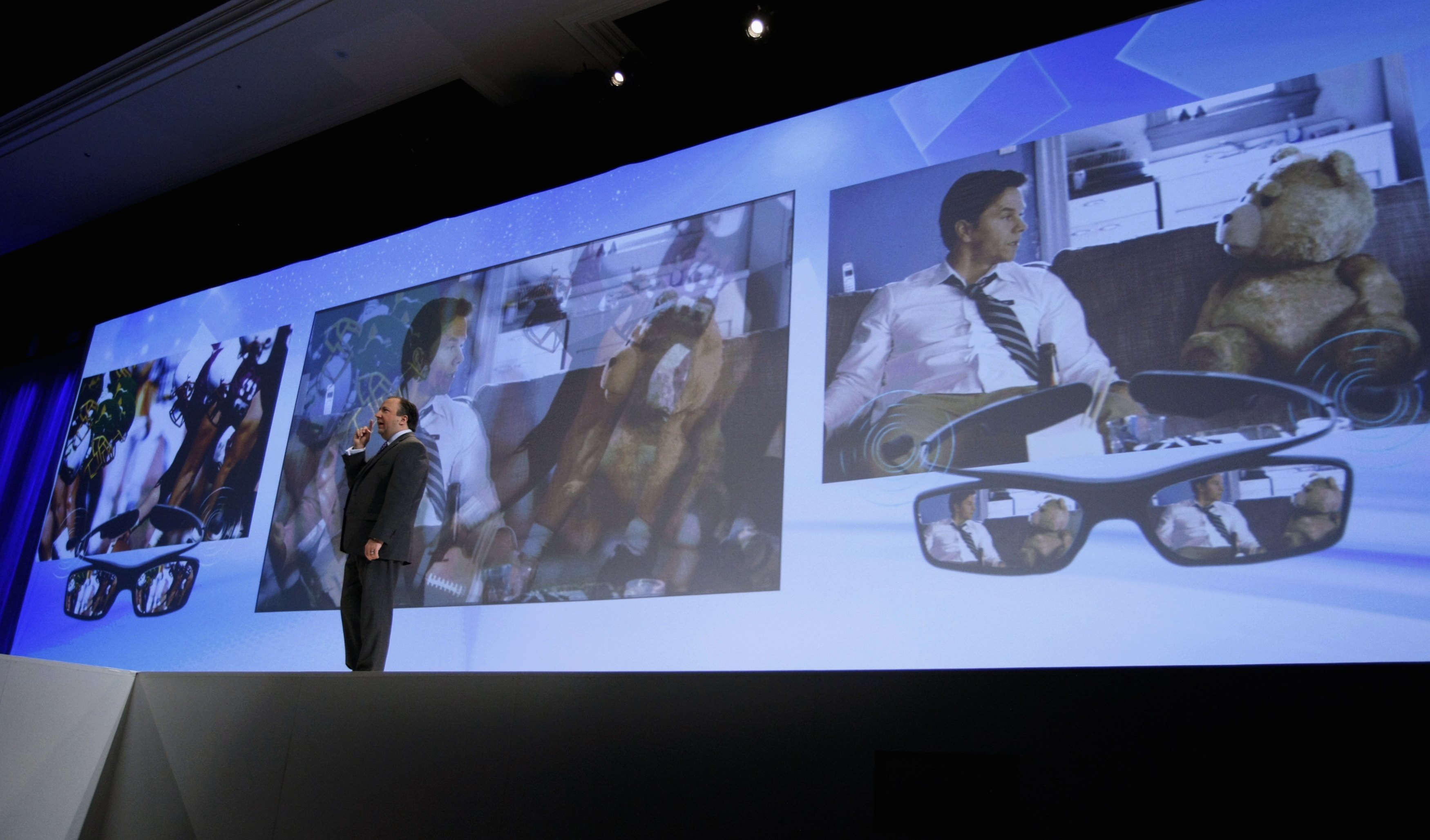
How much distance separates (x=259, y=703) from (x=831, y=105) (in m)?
2.82

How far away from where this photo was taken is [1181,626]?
9.04ft

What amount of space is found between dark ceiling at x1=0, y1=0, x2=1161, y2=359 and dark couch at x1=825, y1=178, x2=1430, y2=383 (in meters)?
0.85

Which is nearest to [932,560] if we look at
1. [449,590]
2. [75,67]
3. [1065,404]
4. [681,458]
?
[1065,404]

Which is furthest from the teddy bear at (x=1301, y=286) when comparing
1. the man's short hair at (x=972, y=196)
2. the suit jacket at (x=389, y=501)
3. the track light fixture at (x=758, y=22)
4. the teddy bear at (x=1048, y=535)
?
the suit jacket at (x=389, y=501)

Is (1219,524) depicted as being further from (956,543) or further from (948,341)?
(948,341)

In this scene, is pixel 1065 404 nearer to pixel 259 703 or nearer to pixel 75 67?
pixel 259 703

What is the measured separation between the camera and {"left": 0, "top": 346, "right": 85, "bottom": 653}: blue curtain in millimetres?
5941

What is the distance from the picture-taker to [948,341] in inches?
133

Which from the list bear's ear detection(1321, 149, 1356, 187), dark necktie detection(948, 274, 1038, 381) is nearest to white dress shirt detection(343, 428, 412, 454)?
dark necktie detection(948, 274, 1038, 381)

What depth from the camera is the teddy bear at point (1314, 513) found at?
8.69 feet

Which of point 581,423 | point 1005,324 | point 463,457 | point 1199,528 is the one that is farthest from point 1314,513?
point 463,457

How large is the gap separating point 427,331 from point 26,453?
3457mm

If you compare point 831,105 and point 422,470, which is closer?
point 422,470

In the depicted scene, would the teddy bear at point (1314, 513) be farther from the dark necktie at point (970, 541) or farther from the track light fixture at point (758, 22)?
the track light fixture at point (758, 22)
